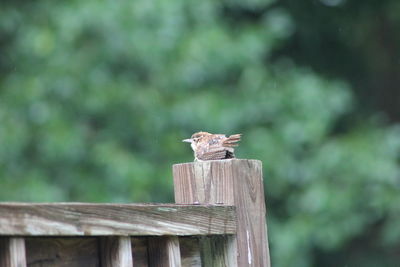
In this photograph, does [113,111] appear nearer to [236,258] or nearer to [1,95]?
[1,95]

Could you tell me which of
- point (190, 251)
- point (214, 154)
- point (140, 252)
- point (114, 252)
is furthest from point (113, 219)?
point (214, 154)

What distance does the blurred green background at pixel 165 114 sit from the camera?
25.0 feet

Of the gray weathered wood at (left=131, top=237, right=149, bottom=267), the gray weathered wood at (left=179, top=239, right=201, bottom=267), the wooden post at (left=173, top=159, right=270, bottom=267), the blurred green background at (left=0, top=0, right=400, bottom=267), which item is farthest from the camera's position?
→ the blurred green background at (left=0, top=0, right=400, bottom=267)

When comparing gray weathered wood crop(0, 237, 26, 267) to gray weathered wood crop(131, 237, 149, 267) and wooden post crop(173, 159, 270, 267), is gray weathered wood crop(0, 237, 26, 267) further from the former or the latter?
wooden post crop(173, 159, 270, 267)

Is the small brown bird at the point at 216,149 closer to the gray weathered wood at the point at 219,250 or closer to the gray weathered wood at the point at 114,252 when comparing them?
the gray weathered wood at the point at 219,250

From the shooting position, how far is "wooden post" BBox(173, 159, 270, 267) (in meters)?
2.10

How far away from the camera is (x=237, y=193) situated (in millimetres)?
2104

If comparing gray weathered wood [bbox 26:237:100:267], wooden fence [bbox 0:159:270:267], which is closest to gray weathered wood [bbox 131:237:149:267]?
wooden fence [bbox 0:159:270:267]

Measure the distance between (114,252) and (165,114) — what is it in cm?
615

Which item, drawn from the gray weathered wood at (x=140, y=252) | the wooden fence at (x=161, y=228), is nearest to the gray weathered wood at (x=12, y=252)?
the wooden fence at (x=161, y=228)

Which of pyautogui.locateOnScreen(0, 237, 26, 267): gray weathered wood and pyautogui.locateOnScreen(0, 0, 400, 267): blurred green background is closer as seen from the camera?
pyautogui.locateOnScreen(0, 237, 26, 267): gray weathered wood

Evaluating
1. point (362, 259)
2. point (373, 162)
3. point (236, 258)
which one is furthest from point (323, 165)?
point (236, 258)

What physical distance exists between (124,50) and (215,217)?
19.8 feet

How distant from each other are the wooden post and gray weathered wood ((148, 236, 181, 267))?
0.21 m
